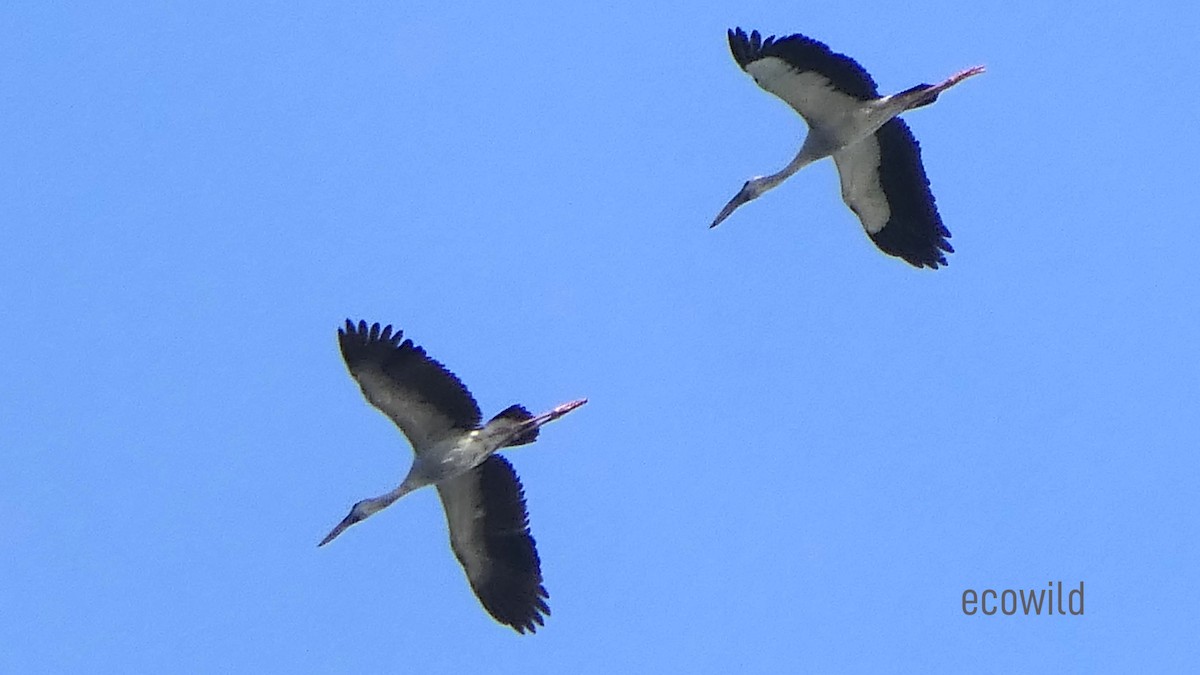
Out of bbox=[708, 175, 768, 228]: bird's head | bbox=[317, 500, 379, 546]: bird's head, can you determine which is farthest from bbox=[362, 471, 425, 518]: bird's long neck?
bbox=[708, 175, 768, 228]: bird's head

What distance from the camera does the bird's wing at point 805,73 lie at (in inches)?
838

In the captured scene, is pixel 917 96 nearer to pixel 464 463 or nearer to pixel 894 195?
pixel 894 195

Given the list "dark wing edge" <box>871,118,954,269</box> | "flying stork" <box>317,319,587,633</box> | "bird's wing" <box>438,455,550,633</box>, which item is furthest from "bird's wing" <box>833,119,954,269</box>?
"bird's wing" <box>438,455,550,633</box>

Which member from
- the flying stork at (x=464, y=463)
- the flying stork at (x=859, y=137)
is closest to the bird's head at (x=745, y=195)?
the flying stork at (x=859, y=137)

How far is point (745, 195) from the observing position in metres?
24.0

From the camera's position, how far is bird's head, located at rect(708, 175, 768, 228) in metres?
23.9

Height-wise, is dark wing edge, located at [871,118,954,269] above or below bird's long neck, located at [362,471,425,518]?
above

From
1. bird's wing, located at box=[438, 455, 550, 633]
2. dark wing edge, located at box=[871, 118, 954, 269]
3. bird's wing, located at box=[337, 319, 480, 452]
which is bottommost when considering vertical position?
bird's wing, located at box=[438, 455, 550, 633]

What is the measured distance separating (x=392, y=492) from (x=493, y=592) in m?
1.45

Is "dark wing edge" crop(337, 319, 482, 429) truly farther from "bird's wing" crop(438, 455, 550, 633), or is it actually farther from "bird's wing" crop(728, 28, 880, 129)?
"bird's wing" crop(728, 28, 880, 129)

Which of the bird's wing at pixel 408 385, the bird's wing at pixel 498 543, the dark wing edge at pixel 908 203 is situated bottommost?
the bird's wing at pixel 498 543

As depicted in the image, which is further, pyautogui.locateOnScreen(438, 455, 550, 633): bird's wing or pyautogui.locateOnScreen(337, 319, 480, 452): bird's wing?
pyautogui.locateOnScreen(438, 455, 550, 633): bird's wing

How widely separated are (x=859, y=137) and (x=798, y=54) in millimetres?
1435

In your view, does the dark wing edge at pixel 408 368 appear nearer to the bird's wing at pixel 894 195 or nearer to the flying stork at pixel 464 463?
the flying stork at pixel 464 463
